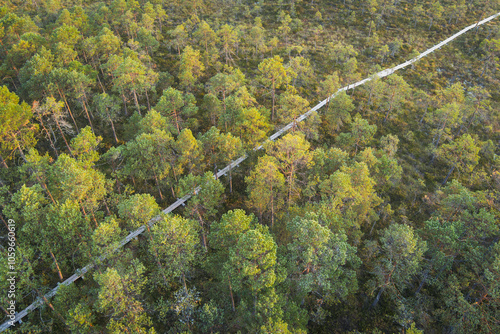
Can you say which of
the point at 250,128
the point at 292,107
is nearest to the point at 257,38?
the point at 292,107

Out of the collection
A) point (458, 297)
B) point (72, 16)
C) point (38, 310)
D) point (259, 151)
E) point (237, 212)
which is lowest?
point (458, 297)

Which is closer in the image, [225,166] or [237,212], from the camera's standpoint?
[237,212]

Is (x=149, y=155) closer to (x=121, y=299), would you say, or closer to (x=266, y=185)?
(x=266, y=185)

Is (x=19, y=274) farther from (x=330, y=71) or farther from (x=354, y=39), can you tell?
(x=354, y=39)

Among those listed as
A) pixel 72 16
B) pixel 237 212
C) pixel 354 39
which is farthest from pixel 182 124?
pixel 354 39

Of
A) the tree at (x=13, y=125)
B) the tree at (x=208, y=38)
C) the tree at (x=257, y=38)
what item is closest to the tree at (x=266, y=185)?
the tree at (x=13, y=125)

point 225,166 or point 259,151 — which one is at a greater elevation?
point 259,151
